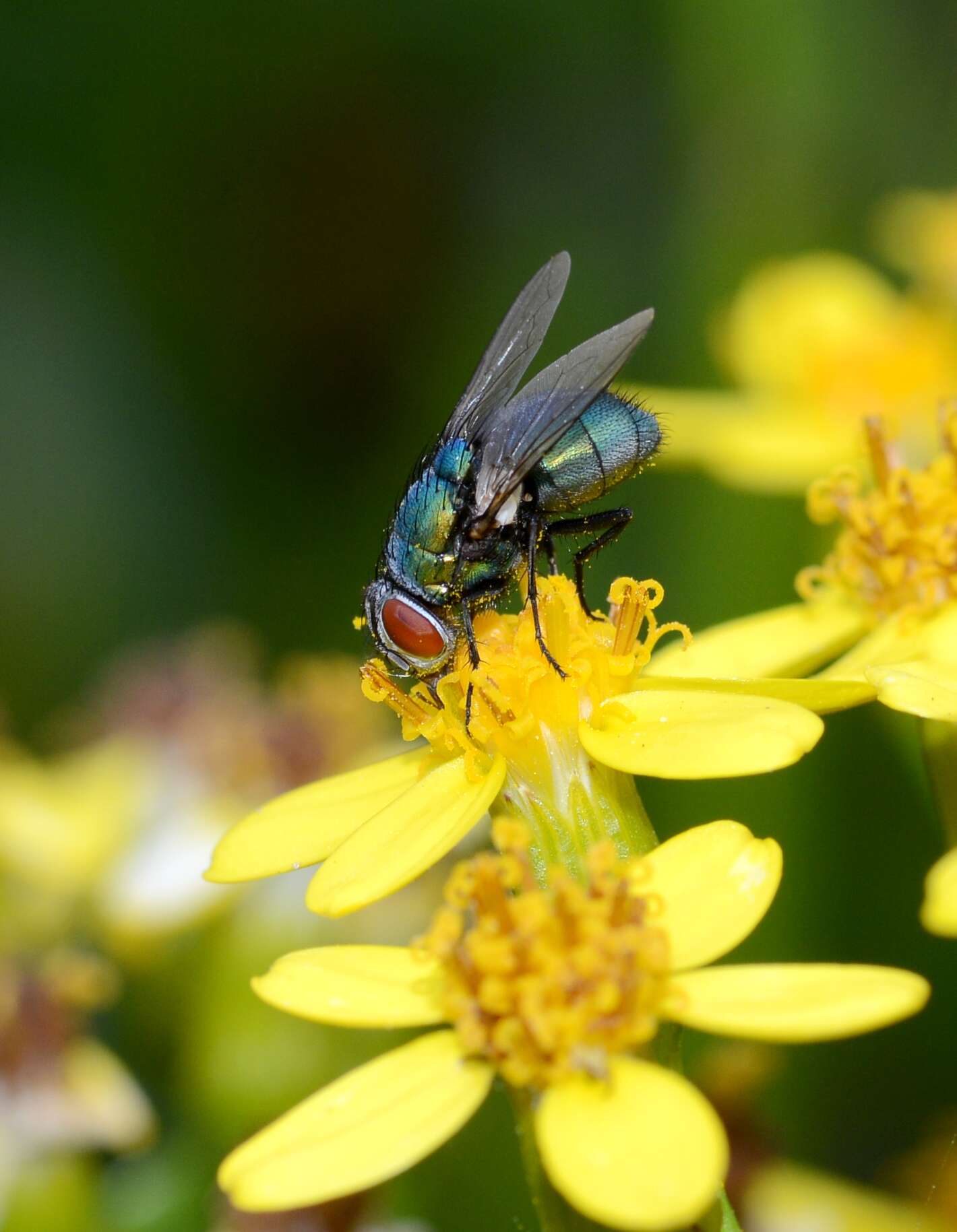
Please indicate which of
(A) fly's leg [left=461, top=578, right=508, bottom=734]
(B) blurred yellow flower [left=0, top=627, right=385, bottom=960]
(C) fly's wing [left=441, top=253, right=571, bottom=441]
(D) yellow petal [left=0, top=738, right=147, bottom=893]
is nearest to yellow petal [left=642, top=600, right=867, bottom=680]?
(A) fly's leg [left=461, top=578, right=508, bottom=734]

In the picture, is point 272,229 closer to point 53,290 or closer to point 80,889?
point 53,290

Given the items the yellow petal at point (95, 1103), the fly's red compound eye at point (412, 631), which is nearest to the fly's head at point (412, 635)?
the fly's red compound eye at point (412, 631)

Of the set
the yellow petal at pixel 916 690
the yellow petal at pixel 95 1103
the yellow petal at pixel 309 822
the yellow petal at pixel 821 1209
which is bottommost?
the yellow petal at pixel 821 1209

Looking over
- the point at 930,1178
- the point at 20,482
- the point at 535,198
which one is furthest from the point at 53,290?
the point at 930,1178

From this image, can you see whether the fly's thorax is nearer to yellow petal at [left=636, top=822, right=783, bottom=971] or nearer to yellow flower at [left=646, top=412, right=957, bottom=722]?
yellow flower at [left=646, top=412, right=957, bottom=722]

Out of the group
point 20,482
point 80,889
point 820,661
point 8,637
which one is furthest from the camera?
point 20,482

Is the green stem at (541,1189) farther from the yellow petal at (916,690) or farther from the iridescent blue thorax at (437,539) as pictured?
the iridescent blue thorax at (437,539)

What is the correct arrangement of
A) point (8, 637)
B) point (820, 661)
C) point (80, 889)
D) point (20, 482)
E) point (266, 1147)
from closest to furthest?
1. point (266, 1147)
2. point (820, 661)
3. point (80, 889)
4. point (8, 637)
5. point (20, 482)
